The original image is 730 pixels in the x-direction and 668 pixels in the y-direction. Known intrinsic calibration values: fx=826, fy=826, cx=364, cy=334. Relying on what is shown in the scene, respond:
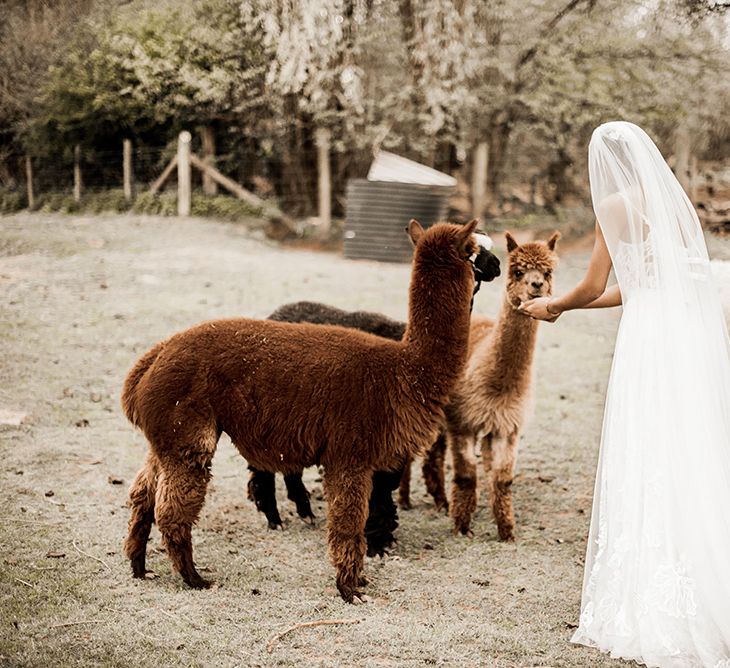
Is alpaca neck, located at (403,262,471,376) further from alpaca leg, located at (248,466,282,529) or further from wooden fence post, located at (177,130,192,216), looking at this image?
wooden fence post, located at (177,130,192,216)

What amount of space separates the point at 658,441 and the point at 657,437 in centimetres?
2

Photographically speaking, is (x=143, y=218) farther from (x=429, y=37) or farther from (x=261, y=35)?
(x=429, y=37)

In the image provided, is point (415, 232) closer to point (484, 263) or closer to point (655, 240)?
point (484, 263)

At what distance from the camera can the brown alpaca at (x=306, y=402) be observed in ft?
11.5

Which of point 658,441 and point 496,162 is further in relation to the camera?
point 496,162

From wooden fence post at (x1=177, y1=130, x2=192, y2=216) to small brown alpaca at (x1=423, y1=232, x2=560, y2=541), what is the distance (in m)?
7.74

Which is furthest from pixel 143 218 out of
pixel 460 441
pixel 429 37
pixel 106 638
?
pixel 106 638

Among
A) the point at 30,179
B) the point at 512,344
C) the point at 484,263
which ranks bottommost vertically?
the point at 512,344

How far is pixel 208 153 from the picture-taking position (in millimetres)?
12117

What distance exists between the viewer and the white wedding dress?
3.00 meters

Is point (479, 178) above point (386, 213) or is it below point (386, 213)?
above

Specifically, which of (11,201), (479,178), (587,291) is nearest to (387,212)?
(479,178)

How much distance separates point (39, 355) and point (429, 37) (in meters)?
8.71

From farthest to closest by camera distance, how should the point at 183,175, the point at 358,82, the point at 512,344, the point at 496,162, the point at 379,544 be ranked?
the point at 496,162 → the point at 358,82 → the point at 183,175 → the point at 512,344 → the point at 379,544
